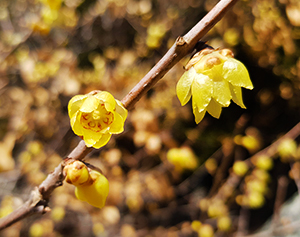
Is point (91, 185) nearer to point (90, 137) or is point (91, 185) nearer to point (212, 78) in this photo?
point (90, 137)

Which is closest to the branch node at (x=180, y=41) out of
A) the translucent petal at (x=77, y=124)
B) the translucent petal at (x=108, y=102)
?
the translucent petal at (x=108, y=102)

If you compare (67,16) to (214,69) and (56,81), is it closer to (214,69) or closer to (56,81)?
(56,81)

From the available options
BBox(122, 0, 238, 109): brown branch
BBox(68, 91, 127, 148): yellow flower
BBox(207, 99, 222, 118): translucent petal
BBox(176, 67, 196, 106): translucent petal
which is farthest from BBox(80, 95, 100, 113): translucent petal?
BBox(207, 99, 222, 118): translucent petal

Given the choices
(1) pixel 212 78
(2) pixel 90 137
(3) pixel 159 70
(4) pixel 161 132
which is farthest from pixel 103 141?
(4) pixel 161 132

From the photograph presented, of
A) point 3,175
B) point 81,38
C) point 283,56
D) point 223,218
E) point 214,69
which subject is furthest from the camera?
point 81,38

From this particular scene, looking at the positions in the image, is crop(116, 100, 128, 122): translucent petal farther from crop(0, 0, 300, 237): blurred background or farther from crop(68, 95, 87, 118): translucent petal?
crop(0, 0, 300, 237): blurred background

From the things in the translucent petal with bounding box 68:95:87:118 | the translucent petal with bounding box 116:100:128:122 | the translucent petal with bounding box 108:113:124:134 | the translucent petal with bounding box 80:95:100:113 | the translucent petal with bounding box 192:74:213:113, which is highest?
the translucent petal with bounding box 68:95:87:118

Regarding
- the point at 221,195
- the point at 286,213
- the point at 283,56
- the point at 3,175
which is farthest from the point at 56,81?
the point at 286,213
